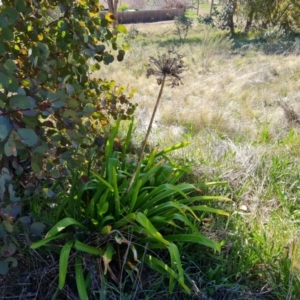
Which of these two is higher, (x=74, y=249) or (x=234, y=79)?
(x=74, y=249)

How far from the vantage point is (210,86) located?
669 cm

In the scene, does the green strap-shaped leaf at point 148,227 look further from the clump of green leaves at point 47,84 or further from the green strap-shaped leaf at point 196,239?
the clump of green leaves at point 47,84

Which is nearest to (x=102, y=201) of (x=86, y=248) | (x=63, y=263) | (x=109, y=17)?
(x=86, y=248)

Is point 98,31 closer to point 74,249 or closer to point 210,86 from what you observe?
point 74,249

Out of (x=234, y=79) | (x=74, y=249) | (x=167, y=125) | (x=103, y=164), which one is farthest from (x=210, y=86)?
(x=74, y=249)

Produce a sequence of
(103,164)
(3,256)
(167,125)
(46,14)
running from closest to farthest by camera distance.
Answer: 1. (3,256)
2. (46,14)
3. (103,164)
4. (167,125)

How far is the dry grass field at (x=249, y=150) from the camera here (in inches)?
83.7

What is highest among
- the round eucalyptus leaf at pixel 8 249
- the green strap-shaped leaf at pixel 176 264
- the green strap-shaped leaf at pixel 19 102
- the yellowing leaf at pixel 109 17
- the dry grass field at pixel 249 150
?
the yellowing leaf at pixel 109 17

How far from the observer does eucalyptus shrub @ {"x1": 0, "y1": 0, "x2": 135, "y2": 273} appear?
1500 millimetres

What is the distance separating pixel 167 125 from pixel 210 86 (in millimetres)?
2515

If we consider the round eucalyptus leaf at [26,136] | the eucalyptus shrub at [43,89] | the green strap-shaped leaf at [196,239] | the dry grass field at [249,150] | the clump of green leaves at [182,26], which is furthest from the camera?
the clump of green leaves at [182,26]

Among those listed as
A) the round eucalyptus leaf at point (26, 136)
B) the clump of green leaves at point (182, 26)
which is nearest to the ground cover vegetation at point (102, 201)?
the round eucalyptus leaf at point (26, 136)

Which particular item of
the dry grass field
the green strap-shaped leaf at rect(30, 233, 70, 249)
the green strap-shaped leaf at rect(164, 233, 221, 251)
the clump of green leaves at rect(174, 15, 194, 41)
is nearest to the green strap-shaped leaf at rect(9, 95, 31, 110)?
the green strap-shaped leaf at rect(30, 233, 70, 249)

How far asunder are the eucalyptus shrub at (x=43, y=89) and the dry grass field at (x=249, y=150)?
0.91m
